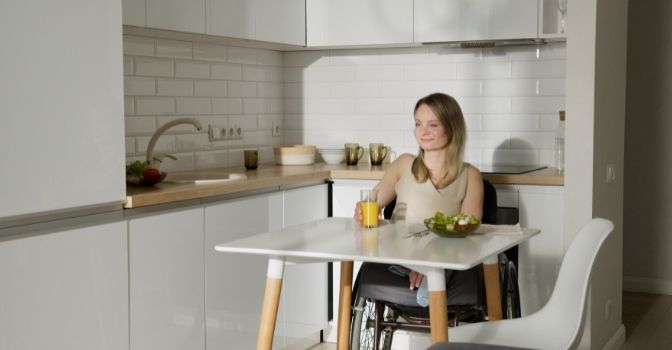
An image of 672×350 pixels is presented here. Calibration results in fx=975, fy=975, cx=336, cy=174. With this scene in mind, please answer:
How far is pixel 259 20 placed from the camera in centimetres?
510

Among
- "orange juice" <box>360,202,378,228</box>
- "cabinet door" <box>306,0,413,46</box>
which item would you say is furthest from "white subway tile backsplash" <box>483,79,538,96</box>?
"orange juice" <box>360,202,378,228</box>

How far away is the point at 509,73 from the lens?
211 inches

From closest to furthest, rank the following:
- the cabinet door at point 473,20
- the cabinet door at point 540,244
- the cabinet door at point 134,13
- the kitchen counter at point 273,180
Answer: the kitchen counter at point 273,180
the cabinet door at point 134,13
the cabinet door at point 540,244
the cabinet door at point 473,20

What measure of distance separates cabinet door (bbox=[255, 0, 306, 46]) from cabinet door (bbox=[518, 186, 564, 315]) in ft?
5.11

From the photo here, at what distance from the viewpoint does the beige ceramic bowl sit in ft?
17.7

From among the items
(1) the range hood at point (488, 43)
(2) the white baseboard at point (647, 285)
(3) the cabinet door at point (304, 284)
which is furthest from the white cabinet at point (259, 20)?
(2) the white baseboard at point (647, 285)

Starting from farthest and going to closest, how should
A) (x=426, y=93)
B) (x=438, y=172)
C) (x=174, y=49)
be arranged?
(x=426, y=93), (x=174, y=49), (x=438, y=172)

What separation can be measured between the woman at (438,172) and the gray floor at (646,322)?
1.34m

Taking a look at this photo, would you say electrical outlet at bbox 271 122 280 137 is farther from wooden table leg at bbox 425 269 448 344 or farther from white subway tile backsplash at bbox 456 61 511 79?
wooden table leg at bbox 425 269 448 344

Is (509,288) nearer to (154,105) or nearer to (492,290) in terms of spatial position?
(492,290)

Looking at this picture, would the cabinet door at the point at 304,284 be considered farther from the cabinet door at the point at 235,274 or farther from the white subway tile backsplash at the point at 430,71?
the white subway tile backsplash at the point at 430,71

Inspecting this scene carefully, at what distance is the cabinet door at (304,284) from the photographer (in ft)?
15.9

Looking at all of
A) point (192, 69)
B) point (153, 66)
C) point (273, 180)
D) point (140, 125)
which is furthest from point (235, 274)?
point (192, 69)

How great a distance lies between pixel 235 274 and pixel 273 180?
520 millimetres
